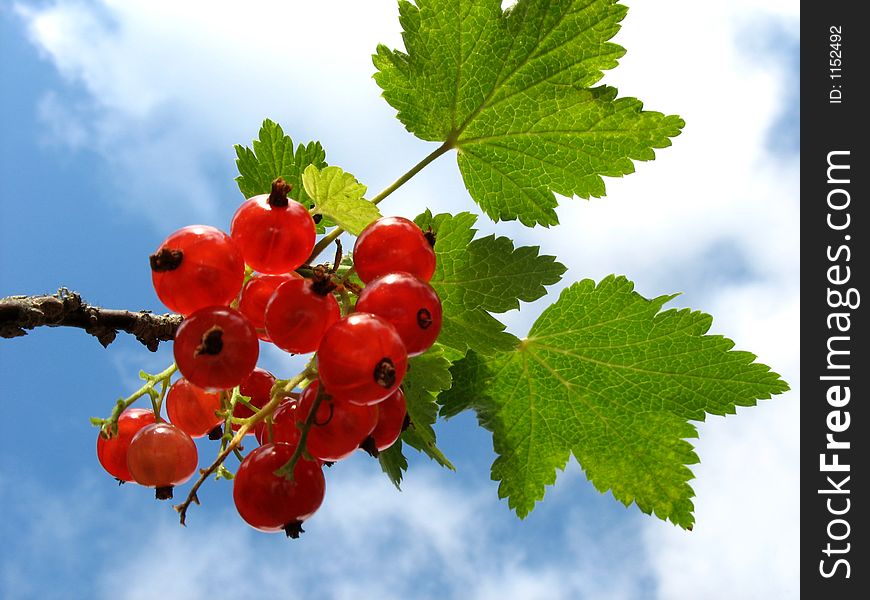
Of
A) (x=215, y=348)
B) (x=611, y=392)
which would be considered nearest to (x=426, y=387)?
(x=215, y=348)

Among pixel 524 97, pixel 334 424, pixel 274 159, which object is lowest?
pixel 334 424

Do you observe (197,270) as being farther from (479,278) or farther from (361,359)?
(479,278)

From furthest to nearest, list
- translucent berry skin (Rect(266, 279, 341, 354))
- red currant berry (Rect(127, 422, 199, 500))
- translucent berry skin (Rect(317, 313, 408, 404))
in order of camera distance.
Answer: red currant berry (Rect(127, 422, 199, 500))
translucent berry skin (Rect(266, 279, 341, 354))
translucent berry skin (Rect(317, 313, 408, 404))

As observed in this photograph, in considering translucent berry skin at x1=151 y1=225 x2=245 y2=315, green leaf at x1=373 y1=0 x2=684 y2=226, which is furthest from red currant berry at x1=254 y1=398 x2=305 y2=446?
green leaf at x1=373 y1=0 x2=684 y2=226

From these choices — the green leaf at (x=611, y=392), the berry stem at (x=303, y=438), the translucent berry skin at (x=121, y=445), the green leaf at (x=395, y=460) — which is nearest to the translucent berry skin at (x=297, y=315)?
the berry stem at (x=303, y=438)

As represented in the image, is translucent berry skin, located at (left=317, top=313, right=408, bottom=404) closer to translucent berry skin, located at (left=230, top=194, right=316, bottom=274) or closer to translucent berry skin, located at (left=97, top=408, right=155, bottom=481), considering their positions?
translucent berry skin, located at (left=230, top=194, right=316, bottom=274)

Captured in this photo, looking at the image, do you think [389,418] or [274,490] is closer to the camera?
[274,490]
